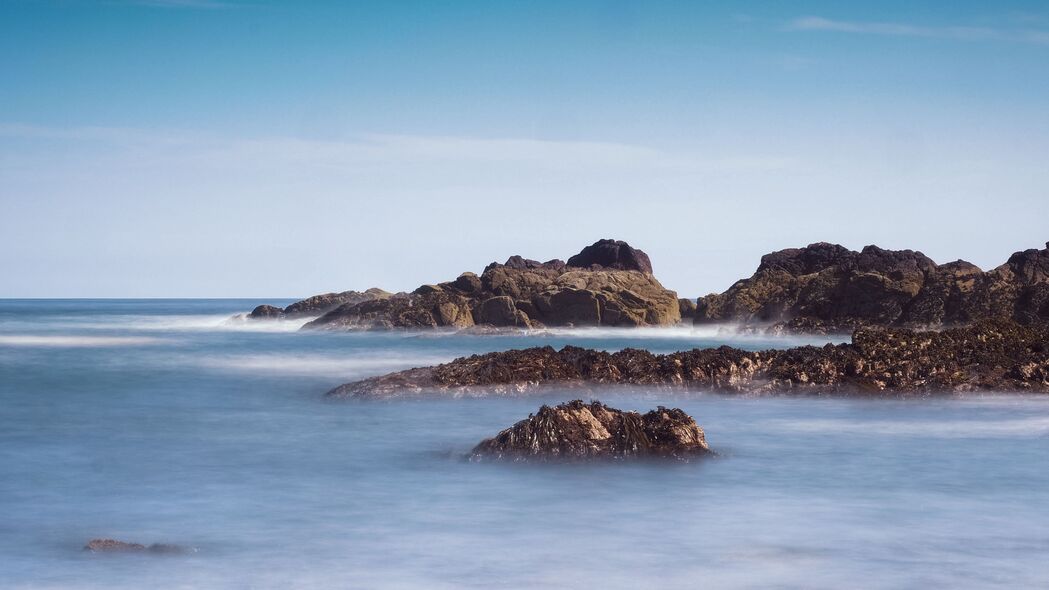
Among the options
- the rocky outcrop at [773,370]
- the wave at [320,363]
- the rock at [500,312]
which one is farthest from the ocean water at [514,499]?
the rock at [500,312]

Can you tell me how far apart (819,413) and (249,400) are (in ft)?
40.5

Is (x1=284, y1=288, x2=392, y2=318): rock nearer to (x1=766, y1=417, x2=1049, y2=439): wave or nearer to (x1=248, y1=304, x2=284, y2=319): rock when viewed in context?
(x1=248, y1=304, x2=284, y2=319): rock

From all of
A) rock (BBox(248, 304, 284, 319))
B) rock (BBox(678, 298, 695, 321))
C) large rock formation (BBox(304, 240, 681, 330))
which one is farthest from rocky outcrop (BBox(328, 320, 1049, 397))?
rock (BBox(248, 304, 284, 319))

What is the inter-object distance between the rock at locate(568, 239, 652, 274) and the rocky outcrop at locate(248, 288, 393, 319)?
17648 millimetres

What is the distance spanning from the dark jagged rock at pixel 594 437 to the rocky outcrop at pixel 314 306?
7966cm

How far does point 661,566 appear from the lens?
9602 mm

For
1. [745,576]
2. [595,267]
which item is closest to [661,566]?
[745,576]

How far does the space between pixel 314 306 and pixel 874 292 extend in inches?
2111

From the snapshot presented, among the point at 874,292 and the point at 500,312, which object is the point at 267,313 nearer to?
the point at 500,312

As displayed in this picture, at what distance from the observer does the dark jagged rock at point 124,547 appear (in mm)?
Answer: 9773

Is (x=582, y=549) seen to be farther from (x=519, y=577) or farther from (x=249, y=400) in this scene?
(x=249, y=400)

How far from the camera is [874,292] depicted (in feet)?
190

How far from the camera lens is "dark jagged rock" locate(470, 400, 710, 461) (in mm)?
13781

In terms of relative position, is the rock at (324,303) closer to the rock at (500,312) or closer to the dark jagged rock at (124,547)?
the rock at (500,312)
